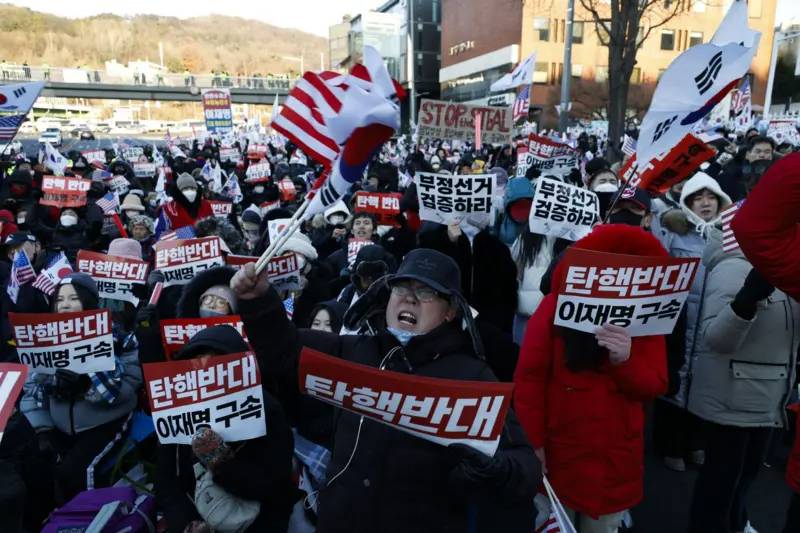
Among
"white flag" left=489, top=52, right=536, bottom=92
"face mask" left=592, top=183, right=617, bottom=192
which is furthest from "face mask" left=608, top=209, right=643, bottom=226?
"white flag" left=489, top=52, right=536, bottom=92

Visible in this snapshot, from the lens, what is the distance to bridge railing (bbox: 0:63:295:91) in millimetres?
55562

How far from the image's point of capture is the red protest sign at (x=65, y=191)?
8.77m

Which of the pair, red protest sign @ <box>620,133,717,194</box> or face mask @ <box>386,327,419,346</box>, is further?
red protest sign @ <box>620,133,717,194</box>

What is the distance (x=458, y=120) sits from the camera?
8.47 meters

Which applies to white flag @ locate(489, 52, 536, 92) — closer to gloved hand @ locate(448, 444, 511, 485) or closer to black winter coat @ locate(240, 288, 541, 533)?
black winter coat @ locate(240, 288, 541, 533)

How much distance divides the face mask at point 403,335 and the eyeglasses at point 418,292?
5.2 inches

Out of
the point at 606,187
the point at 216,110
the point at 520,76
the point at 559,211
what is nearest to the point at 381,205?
the point at 606,187

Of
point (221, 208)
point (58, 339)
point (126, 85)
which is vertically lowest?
point (58, 339)

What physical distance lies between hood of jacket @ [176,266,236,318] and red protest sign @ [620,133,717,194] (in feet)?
8.65

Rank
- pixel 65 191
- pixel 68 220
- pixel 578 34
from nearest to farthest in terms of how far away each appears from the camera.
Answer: pixel 68 220 < pixel 65 191 < pixel 578 34

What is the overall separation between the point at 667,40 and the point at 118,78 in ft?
169

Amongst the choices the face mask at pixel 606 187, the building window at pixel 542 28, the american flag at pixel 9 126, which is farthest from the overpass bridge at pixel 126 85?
the face mask at pixel 606 187

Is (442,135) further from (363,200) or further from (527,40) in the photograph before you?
(527,40)

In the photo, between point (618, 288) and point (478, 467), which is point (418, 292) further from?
point (618, 288)
